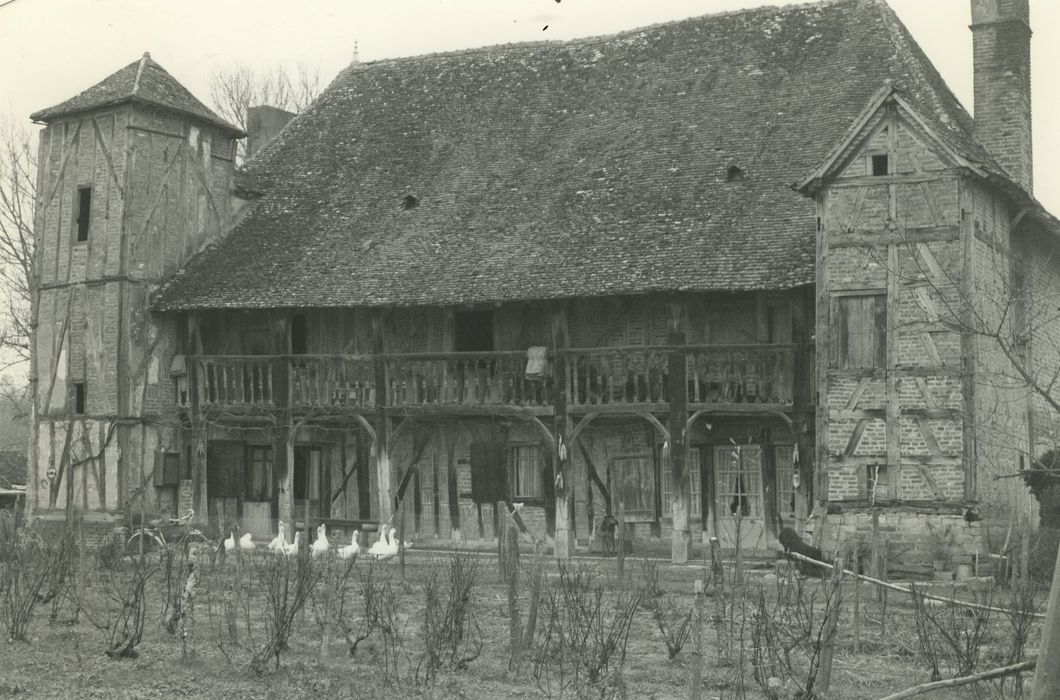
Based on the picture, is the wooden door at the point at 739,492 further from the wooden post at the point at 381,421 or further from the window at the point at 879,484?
the wooden post at the point at 381,421

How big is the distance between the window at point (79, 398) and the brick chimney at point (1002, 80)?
17.1 m

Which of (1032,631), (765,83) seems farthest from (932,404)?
(765,83)

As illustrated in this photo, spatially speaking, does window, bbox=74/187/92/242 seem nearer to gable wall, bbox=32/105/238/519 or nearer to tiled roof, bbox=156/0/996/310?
gable wall, bbox=32/105/238/519

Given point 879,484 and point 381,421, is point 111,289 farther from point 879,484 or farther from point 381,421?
point 879,484

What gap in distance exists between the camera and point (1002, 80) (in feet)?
81.3

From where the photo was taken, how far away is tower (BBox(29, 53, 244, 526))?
28172 millimetres

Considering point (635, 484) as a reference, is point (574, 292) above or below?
above

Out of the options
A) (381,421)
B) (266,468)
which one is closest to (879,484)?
(381,421)

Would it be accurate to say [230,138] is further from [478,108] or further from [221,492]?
[221,492]

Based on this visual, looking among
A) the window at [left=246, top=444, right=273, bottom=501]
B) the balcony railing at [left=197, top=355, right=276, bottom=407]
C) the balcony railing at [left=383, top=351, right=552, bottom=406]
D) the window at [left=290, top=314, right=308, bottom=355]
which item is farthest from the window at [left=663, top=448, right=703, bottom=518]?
the window at [left=246, top=444, right=273, bottom=501]

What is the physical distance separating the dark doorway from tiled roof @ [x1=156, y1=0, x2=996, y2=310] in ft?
5.39

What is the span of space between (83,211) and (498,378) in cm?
917

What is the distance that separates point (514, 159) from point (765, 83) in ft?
16.3

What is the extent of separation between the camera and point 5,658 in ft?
46.9
